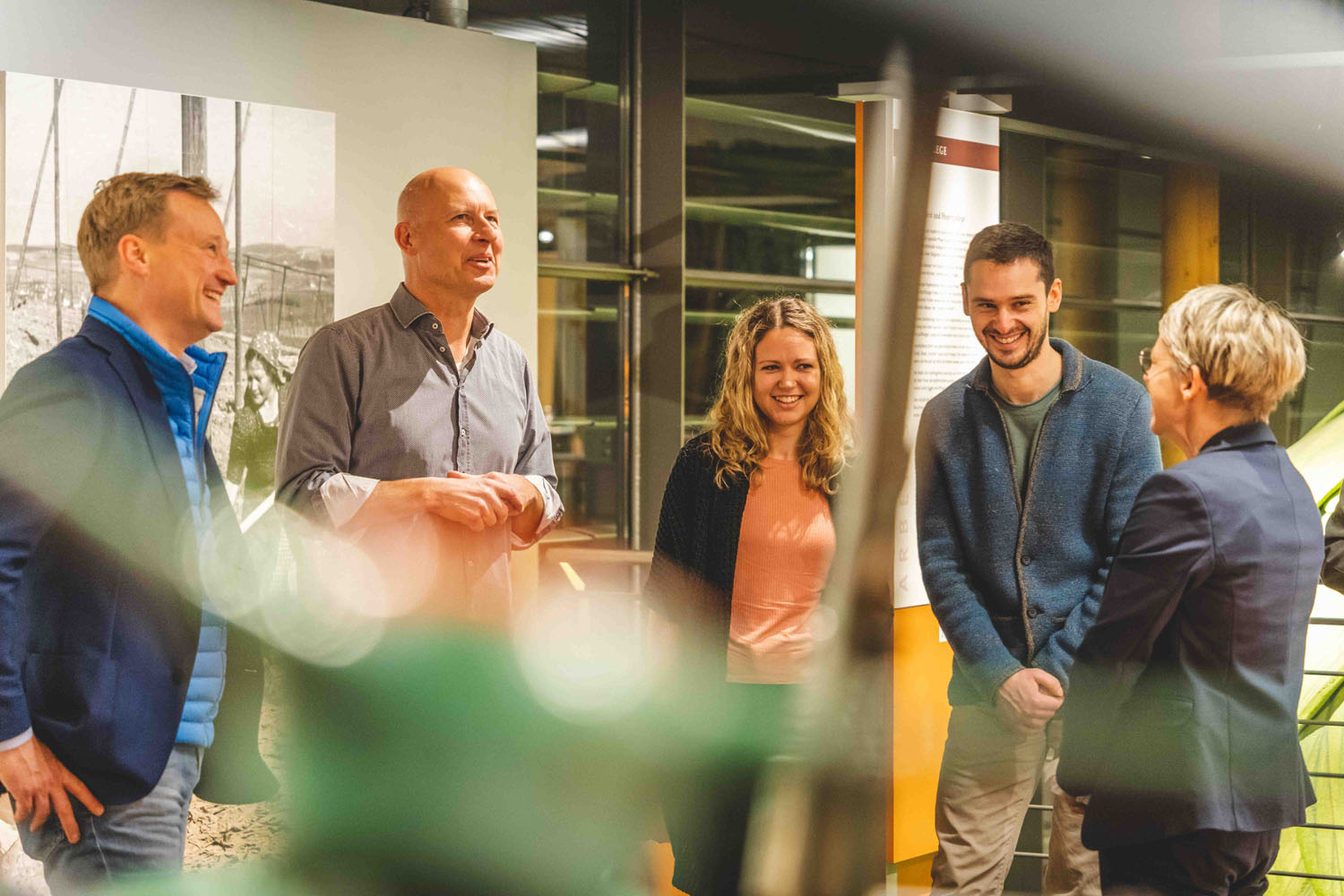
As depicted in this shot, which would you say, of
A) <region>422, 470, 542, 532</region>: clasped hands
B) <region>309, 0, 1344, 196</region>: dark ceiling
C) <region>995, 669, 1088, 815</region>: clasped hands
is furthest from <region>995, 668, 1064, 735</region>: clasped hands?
<region>309, 0, 1344, 196</region>: dark ceiling

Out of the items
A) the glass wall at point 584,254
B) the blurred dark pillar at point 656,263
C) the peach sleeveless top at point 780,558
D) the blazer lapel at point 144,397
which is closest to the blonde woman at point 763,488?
the peach sleeveless top at point 780,558

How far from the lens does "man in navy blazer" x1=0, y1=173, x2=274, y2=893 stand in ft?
1.09

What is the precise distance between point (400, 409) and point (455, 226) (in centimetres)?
12

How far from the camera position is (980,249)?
68 cm

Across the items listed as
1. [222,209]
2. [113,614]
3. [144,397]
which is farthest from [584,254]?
[113,614]

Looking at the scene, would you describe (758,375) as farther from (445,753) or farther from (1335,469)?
(445,753)

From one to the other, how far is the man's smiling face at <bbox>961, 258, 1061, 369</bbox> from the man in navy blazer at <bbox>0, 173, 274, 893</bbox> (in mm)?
372

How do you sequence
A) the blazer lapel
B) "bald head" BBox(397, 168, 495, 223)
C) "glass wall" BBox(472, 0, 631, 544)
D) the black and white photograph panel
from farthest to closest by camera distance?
1. "glass wall" BBox(472, 0, 631, 544)
2. the black and white photograph panel
3. "bald head" BBox(397, 168, 495, 223)
4. the blazer lapel

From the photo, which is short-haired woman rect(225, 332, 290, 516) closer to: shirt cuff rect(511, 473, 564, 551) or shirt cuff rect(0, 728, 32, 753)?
shirt cuff rect(511, 473, 564, 551)

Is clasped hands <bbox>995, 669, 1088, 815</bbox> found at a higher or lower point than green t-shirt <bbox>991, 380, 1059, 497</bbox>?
lower

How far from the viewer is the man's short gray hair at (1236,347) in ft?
1.77

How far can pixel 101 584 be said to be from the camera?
350 millimetres

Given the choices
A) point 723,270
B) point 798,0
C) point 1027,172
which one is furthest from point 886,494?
point 723,270

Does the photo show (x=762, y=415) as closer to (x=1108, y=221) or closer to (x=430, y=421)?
(x=430, y=421)
